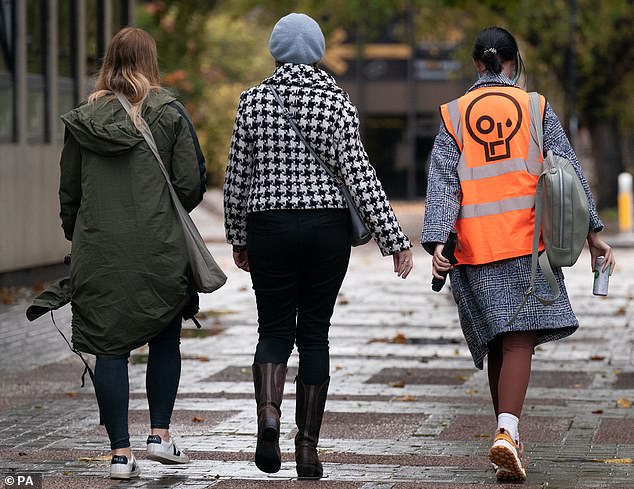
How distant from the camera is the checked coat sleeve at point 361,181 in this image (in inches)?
229

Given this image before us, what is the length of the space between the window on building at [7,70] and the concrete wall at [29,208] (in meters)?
0.23

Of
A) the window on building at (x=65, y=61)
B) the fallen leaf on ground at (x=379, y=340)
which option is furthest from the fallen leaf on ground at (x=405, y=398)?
the window on building at (x=65, y=61)

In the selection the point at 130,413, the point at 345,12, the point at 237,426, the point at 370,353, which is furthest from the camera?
the point at 345,12

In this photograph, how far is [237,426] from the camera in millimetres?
7375

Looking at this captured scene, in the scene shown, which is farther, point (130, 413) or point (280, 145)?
point (130, 413)

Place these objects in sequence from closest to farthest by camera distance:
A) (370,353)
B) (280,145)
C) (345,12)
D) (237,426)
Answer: (280,145)
(237,426)
(370,353)
(345,12)

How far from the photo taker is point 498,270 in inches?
242

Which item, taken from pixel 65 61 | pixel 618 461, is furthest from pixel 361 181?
pixel 65 61

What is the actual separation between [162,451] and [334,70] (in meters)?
43.8

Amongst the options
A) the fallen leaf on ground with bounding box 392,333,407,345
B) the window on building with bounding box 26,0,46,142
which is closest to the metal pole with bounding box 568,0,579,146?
the window on building with bounding box 26,0,46,142

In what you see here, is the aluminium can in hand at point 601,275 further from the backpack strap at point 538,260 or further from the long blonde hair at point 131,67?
the long blonde hair at point 131,67

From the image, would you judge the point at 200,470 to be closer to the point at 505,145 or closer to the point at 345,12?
the point at 505,145

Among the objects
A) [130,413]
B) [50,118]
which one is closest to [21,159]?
[50,118]

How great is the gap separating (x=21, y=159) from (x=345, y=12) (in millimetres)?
17174
